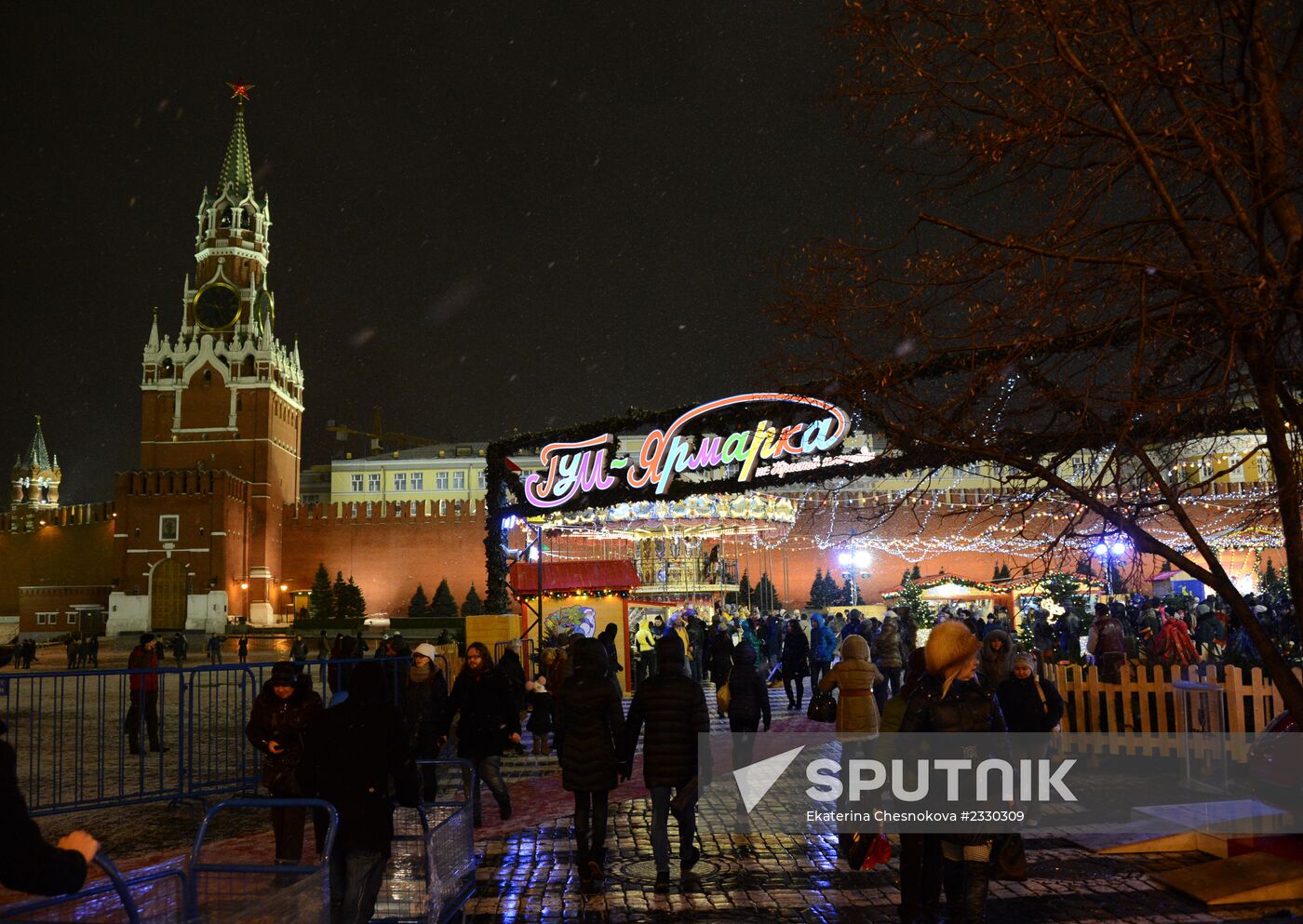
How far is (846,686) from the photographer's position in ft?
24.5

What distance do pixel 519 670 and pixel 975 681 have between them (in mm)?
7244

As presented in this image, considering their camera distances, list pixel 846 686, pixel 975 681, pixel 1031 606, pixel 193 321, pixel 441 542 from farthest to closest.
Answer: pixel 193 321
pixel 441 542
pixel 1031 606
pixel 846 686
pixel 975 681

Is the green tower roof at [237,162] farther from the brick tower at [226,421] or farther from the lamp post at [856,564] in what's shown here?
the lamp post at [856,564]

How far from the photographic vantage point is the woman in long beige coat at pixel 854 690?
24.3ft

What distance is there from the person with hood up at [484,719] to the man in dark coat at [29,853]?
4896 mm

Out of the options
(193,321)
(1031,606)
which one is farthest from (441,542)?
→ (1031,606)

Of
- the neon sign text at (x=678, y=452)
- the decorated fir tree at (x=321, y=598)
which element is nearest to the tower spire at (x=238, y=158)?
the decorated fir tree at (x=321, y=598)

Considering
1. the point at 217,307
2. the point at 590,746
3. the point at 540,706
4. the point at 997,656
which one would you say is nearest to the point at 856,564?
the point at 540,706

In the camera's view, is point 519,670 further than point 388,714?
Yes

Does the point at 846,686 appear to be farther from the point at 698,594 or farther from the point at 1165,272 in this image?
the point at 698,594

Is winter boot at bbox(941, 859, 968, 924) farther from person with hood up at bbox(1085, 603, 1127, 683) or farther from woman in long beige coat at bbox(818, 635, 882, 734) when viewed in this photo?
person with hood up at bbox(1085, 603, 1127, 683)

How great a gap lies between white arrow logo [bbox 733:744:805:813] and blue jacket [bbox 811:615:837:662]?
515 cm

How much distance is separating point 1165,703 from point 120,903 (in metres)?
8.86
